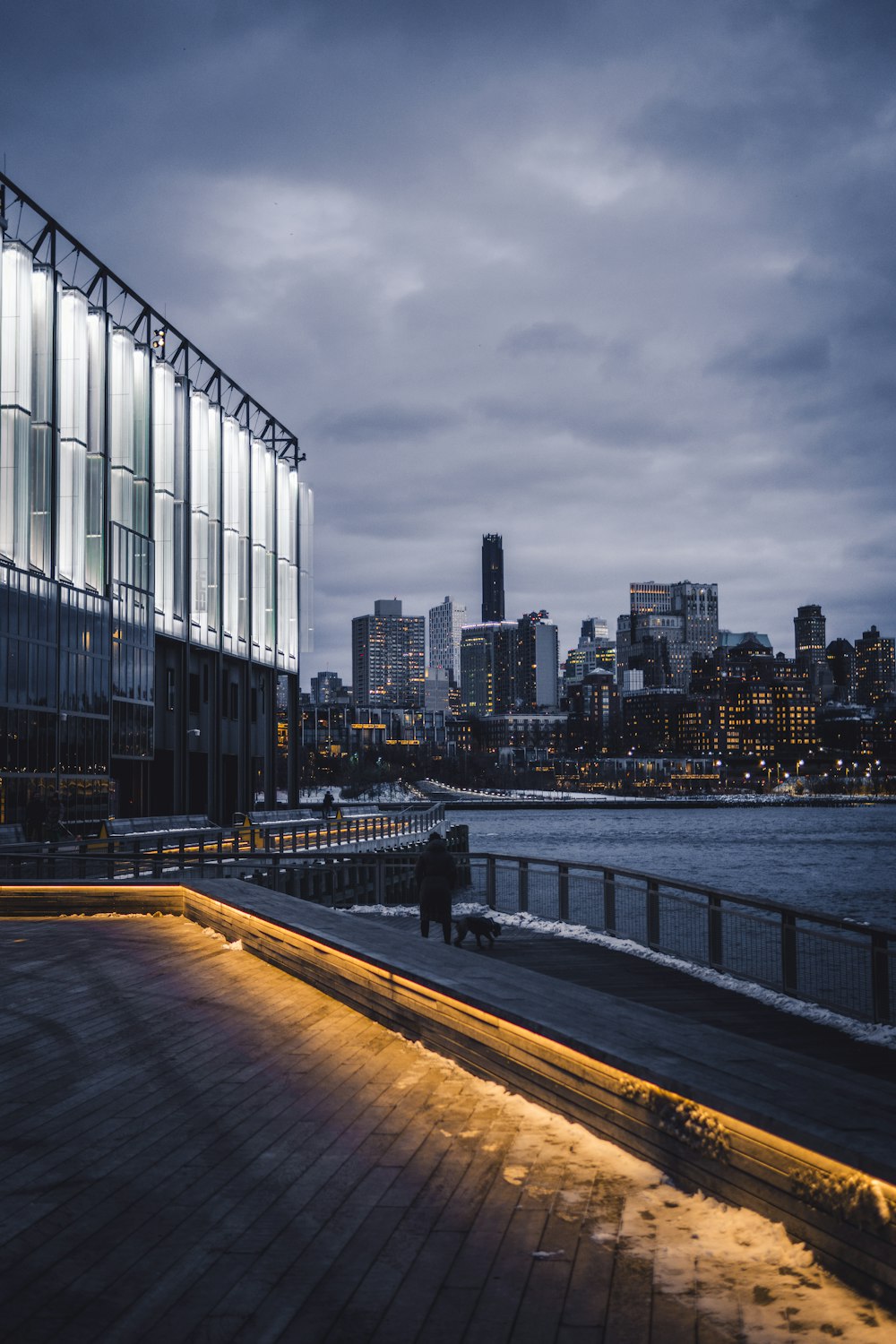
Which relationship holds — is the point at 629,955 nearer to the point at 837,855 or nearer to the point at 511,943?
the point at 511,943

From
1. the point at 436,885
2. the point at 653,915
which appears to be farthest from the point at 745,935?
the point at 436,885

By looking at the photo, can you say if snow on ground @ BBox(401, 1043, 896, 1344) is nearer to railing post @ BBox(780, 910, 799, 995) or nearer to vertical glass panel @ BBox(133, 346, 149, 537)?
railing post @ BBox(780, 910, 799, 995)

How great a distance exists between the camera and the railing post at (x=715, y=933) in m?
14.9

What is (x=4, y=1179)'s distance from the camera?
6.07 m

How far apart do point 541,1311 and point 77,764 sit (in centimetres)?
4517

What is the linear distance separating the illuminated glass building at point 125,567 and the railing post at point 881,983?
34.8 metres

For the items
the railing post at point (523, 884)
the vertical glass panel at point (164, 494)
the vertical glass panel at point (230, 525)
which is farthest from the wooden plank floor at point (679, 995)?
the vertical glass panel at point (230, 525)

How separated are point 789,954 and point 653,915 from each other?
345 cm

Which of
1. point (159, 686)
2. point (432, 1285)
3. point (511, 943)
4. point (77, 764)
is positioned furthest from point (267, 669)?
point (432, 1285)

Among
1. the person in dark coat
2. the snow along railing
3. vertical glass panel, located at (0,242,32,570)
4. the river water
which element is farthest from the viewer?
the river water

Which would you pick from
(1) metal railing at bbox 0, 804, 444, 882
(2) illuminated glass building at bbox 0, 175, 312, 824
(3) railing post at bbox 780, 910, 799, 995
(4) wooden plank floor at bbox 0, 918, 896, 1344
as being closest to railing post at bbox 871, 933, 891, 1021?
(3) railing post at bbox 780, 910, 799, 995

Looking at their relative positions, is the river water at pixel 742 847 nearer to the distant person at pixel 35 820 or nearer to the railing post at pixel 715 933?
the railing post at pixel 715 933

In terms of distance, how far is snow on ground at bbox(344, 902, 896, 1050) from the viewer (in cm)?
1173

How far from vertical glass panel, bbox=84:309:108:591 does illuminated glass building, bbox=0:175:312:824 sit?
3.1 inches
